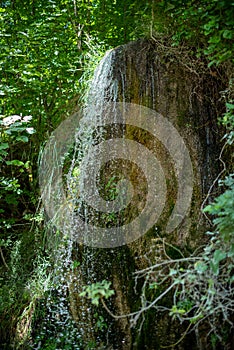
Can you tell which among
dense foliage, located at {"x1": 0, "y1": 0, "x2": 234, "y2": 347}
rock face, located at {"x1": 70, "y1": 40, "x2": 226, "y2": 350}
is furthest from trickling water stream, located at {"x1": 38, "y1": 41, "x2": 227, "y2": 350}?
dense foliage, located at {"x1": 0, "y1": 0, "x2": 234, "y2": 347}

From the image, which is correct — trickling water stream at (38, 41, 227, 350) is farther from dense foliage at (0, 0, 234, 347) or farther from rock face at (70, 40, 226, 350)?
dense foliage at (0, 0, 234, 347)

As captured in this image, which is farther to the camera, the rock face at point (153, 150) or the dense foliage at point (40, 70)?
the dense foliage at point (40, 70)

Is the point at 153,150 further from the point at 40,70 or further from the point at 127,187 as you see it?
the point at 40,70

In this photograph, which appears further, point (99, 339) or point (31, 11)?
point (31, 11)

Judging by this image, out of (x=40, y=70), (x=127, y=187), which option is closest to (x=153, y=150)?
(x=127, y=187)

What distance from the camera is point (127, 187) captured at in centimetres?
256

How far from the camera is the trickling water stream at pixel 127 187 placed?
7.93ft

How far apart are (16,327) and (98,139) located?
158 centimetres

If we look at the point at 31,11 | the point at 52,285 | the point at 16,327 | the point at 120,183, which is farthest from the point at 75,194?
the point at 31,11

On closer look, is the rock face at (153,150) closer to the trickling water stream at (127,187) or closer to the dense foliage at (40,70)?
the trickling water stream at (127,187)

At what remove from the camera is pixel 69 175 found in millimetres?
2814

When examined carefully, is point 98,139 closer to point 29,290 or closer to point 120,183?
point 120,183

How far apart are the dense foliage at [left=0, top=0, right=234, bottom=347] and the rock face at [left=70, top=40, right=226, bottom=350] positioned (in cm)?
14

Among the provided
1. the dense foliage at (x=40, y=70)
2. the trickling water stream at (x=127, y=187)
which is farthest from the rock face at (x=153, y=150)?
the dense foliage at (x=40, y=70)
